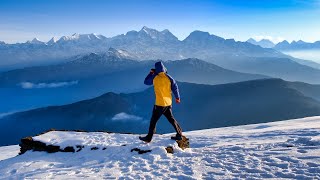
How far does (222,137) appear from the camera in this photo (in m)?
19.2

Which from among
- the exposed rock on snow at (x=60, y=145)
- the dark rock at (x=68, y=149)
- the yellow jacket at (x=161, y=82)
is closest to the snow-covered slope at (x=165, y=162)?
the exposed rock on snow at (x=60, y=145)

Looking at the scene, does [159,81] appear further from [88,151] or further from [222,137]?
[222,137]

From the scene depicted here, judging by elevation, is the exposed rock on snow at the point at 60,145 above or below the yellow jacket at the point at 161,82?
below

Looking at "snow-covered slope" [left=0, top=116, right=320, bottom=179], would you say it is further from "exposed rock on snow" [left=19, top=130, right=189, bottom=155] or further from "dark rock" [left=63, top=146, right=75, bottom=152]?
"dark rock" [left=63, top=146, right=75, bottom=152]

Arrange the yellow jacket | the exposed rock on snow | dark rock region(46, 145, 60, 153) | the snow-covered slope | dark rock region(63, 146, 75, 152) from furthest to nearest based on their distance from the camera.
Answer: dark rock region(46, 145, 60, 153) → dark rock region(63, 146, 75, 152) → the exposed rock on snow → the yellow jacket → the snow-covered slope


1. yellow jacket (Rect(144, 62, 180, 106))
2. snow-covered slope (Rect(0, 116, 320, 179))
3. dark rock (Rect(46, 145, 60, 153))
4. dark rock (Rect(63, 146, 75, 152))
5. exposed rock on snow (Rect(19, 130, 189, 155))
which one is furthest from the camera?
dark rock (Rect(46, 145, 60, 153))

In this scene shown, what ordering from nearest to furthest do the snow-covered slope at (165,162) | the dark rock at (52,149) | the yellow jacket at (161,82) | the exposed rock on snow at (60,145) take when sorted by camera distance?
the snow-covered slope at (165,162) → the yellow jacket at (161,82) → the exposed rock on snow at (60,145) → the dark rock at (52,149)

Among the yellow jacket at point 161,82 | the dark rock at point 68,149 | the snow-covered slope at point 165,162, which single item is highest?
the yellow jacket at point 161,82

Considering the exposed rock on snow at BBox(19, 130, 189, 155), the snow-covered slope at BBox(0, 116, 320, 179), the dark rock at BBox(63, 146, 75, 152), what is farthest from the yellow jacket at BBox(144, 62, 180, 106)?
the dark rock at BBox(63, 146, 75, 152)

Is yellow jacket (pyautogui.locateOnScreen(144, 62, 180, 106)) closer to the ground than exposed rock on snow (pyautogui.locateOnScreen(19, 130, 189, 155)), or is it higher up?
higher up

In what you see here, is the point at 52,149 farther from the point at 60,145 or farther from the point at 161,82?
the point at 161,82

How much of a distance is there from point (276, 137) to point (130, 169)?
9840 millimetres

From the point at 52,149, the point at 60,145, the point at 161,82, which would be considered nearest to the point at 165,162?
the point at 161,82

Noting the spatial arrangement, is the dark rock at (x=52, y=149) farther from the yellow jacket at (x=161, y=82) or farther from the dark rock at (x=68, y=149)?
the yellow jacket at (x=161, y=82)
